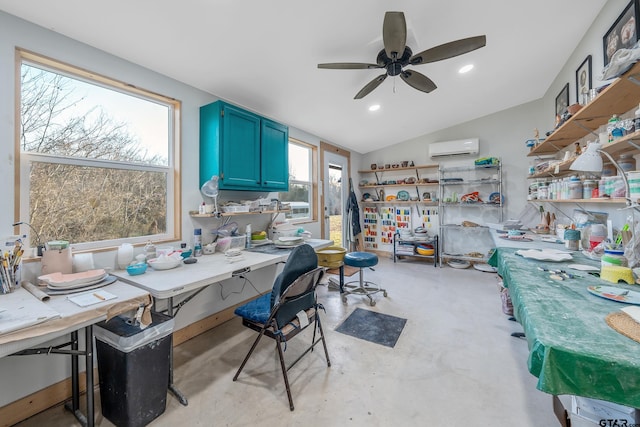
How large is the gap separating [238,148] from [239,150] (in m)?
0.02

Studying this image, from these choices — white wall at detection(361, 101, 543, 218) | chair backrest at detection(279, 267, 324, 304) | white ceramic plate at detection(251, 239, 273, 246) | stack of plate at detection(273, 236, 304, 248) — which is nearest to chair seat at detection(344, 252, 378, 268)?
stack of plate at detection(273, 236, 304, 248)

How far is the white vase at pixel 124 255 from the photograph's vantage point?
198 centimetres

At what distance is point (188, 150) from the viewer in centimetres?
252

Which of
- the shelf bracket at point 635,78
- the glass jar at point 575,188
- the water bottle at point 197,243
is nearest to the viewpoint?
the shelf bracket at point 635,78

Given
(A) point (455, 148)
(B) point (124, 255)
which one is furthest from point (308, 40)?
(A) point (455, 148)

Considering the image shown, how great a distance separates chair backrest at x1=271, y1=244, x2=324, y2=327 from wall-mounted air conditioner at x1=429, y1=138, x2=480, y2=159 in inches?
162

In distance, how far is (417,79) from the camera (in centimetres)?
237

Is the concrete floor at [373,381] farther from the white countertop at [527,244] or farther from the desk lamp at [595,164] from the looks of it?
the desk lamp at [595,164]

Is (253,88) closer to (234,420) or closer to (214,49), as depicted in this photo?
(214,49)

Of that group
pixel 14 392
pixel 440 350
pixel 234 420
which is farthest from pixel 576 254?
pixel 14 392

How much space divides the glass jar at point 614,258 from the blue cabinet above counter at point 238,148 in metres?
2.76

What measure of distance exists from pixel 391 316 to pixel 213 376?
1814mm

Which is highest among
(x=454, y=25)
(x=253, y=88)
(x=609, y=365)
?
(x=454, y=25)

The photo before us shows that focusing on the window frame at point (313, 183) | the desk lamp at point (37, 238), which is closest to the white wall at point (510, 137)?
the window frame at point (313, 183)
